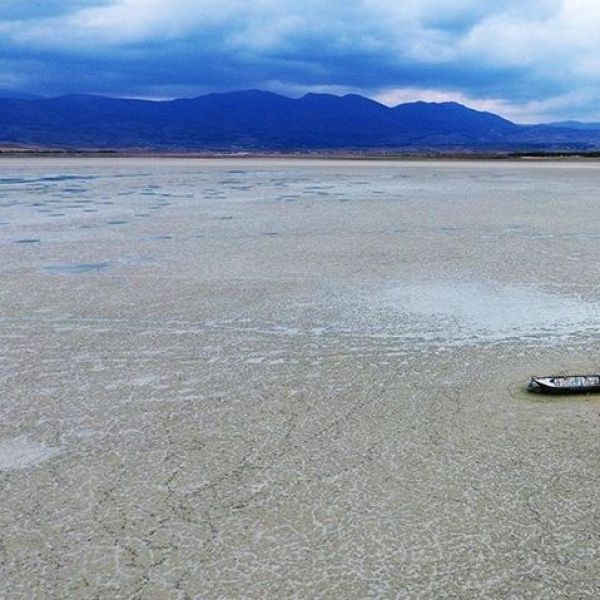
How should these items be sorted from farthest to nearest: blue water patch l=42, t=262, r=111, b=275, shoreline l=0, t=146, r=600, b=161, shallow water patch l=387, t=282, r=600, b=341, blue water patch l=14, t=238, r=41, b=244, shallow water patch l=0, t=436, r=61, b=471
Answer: shoreline l=0, t=146, r=600, b=161 → blue water patch l=14, t=238, r=41, b=244 → blue water patch l=42, t=262, r=111, b=275 → shallow water patch l=387, t=282, r=600, b=341 → shallow water patch l=0, t=436, r=61, b=471

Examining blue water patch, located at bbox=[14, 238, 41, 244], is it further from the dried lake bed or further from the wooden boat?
the wooden boat

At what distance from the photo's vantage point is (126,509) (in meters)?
2.47

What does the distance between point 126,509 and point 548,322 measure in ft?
11.3

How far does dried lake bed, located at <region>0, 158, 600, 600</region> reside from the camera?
7.12 feet

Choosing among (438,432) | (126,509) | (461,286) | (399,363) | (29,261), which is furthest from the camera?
(29,261)

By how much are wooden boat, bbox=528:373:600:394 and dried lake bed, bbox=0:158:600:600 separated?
0.09 m

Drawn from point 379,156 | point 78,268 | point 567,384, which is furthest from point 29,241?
point 379,156

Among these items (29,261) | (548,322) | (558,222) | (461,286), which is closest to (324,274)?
(461,286)

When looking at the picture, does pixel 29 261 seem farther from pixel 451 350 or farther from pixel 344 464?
pixel 344 464

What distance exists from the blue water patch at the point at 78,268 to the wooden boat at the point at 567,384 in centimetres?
455

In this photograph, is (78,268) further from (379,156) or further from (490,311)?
(379,156)

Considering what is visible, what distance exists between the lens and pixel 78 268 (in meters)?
7.01

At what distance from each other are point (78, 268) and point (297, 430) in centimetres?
451

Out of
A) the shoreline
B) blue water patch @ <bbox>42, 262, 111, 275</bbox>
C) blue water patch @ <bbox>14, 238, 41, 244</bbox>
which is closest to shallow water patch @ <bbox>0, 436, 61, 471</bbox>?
blue water patch @ <bbox>42, 262, 111, 275</bbox>
